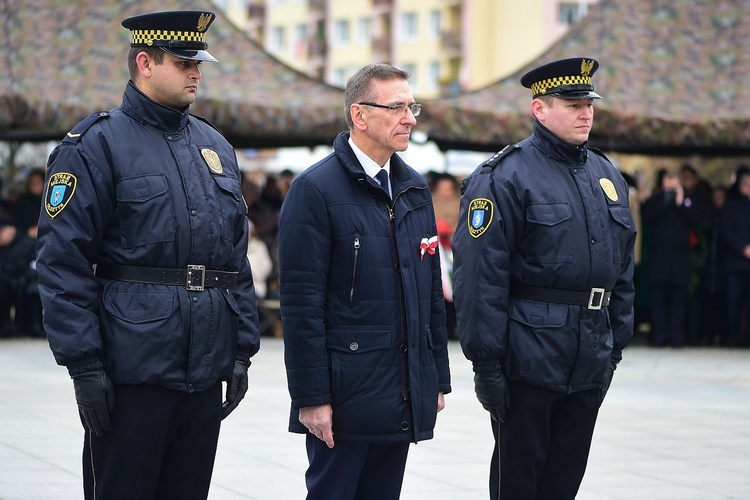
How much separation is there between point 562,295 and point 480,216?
1.45ft

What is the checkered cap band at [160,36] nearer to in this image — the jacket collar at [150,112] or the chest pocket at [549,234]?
the jacket collar at [150,112]

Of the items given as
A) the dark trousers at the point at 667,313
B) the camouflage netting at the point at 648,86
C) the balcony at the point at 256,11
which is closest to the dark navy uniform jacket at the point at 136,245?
the camouflage netting at the point at 648,86

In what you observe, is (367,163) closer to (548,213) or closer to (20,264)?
(548,213)

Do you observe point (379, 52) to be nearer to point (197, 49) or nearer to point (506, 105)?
point (506, 105)

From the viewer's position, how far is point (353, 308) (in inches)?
187

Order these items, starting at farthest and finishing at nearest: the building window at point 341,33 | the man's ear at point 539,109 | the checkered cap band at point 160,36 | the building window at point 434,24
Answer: the building window at point 341,33 < the building window at point 434,24 < the man's ear at point 539,109 < the checkered cap band at point 160,36

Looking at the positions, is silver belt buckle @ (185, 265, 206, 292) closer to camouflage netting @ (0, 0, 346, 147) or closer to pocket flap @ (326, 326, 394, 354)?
pocket flap @ (326, 326, 394, 354)

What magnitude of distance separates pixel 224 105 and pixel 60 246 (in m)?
10.6

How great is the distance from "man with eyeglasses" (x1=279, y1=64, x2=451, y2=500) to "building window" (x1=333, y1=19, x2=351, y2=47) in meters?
79.4

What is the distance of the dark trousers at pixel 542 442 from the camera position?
529 centimetres

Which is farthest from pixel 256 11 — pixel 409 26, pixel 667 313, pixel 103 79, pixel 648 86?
pixel 667 313

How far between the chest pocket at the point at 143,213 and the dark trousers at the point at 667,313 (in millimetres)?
11369

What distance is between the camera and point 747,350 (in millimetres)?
15578

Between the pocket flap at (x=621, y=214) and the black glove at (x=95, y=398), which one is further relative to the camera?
the pocket flap at (x=621, y=214)
